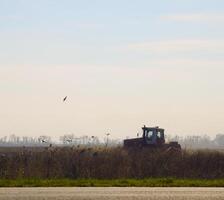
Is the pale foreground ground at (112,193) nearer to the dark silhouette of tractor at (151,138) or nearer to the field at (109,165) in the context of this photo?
the field at (109,165)

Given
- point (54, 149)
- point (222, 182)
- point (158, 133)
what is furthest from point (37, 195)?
point (158, 133)

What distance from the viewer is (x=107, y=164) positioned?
105ft

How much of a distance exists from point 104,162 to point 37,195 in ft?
41.0

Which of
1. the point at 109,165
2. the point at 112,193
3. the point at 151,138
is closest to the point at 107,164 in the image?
the point at 109,165

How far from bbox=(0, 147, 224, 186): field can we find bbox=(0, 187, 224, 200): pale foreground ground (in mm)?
6545

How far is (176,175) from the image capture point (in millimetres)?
31859

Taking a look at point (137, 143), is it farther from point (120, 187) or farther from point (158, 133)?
point (120, 187)

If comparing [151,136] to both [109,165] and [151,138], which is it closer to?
[151,138]

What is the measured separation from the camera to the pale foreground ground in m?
19.3

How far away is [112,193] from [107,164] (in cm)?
1143

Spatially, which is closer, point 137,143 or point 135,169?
point 135,169

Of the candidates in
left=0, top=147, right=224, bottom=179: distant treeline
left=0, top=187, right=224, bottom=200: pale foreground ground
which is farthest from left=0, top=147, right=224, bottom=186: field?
left=0, top=187, right=224, bottom=200: pale foreground ground

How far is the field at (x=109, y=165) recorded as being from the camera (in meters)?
30.1

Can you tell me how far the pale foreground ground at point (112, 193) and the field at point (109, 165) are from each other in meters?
6.55
